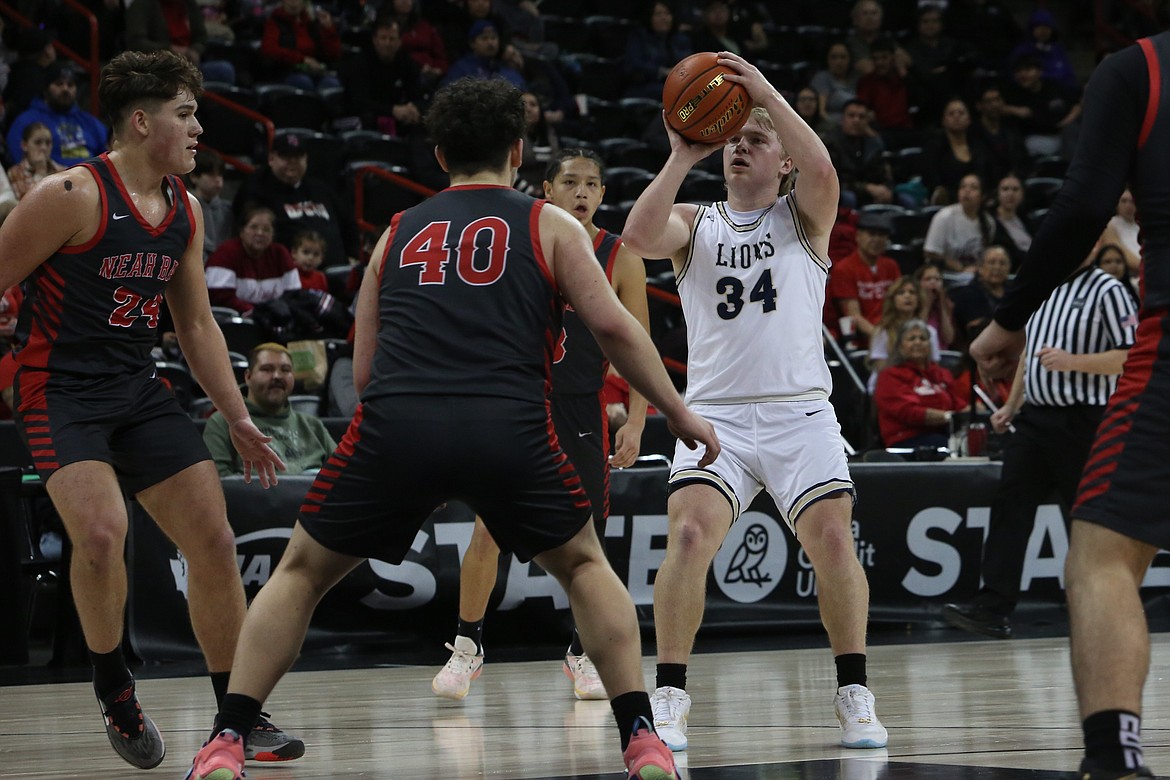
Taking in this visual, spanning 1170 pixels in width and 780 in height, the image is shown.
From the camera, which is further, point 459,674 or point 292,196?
point 292,196

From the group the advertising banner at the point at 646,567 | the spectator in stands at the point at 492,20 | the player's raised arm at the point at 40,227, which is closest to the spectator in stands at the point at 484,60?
the spectator in stands at the point at 492,20

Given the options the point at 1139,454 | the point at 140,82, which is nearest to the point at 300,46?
the point at 140,82

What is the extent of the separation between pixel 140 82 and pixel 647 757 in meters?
2.51

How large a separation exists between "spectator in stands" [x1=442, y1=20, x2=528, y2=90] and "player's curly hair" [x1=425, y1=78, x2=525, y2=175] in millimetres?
10104

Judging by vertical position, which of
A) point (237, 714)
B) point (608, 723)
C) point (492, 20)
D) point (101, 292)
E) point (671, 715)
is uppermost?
point (492, 20)

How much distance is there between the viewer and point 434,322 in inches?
139

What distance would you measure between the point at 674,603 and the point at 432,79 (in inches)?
389

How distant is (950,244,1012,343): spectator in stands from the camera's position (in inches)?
468

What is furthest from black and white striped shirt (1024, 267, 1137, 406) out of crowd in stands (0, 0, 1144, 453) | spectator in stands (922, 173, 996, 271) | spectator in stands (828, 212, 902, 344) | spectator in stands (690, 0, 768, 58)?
spectator in stands (690, 0, 768, 58)

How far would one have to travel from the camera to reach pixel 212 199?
11.3 meters

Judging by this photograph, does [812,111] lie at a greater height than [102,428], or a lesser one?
greater

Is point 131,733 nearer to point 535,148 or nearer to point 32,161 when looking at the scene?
point 32,161

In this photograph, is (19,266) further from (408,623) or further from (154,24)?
(154,24)

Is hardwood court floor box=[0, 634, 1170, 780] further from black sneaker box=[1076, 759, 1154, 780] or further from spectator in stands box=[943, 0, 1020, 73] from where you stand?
spectator in stands box=[943, 0, 1020, 73]
